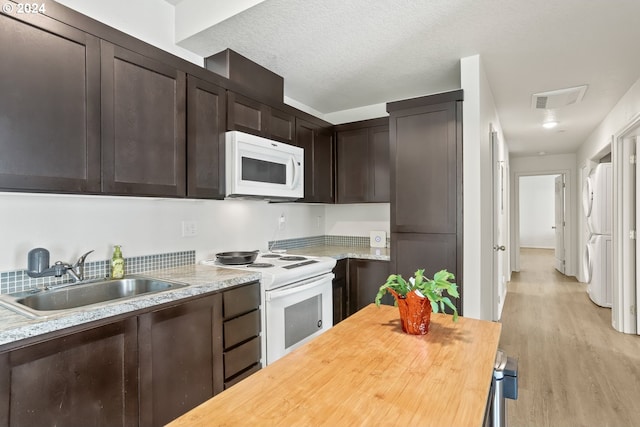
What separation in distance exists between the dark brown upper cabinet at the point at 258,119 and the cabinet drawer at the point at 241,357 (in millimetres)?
1436

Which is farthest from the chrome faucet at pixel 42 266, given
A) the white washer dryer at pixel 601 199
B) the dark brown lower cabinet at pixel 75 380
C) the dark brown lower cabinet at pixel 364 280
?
the white washer dryer at pixel 601 199

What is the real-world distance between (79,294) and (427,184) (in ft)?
8.07

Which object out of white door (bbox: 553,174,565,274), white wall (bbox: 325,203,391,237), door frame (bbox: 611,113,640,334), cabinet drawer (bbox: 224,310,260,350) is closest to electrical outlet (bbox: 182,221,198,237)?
cabinet drawer (bbox: 224,310,260,350)

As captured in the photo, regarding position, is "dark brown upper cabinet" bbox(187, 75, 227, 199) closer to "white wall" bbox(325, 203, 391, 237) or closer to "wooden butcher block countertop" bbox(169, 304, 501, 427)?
"wooden butcher block countertop" bbox(169, 304, 501, 427)

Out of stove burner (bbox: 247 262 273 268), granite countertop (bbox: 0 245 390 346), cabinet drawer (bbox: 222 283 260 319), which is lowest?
cabinet drawer (bbox: 222 283 260 319)

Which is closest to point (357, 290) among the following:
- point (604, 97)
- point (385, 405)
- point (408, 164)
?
point (408, 164)

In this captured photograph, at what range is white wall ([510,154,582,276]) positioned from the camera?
646 centimetres

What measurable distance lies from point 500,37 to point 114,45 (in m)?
2.43

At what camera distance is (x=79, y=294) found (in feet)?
5.74

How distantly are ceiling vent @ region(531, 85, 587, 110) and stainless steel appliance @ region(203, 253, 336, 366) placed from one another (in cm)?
288

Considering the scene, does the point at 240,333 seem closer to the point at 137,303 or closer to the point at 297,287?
the point at 297,287

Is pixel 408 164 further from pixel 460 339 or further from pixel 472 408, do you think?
pixel 472 408

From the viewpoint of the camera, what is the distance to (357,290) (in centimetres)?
319

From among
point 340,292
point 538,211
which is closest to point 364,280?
point 340,292
